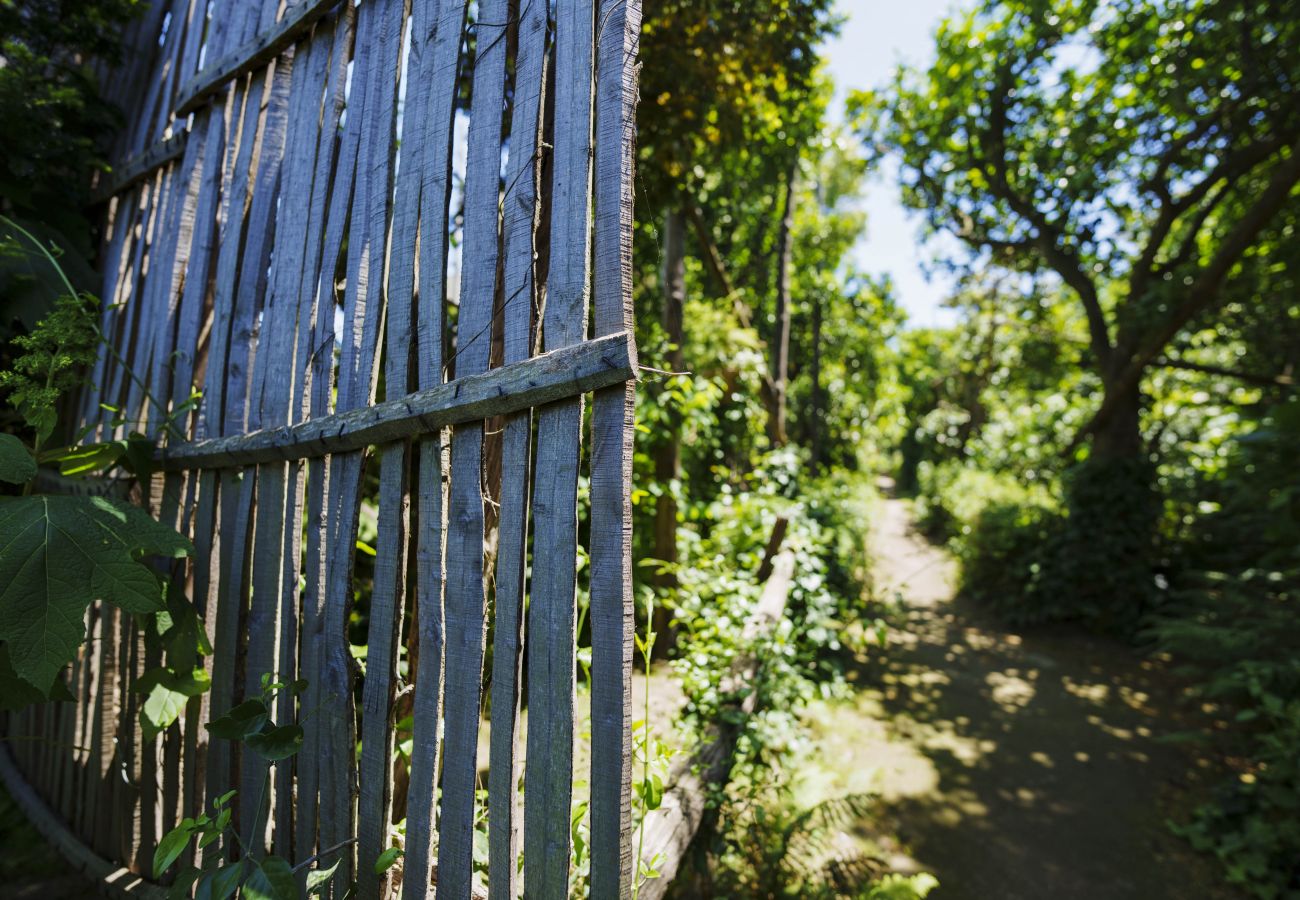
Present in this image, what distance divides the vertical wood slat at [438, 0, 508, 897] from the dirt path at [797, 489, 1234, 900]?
2.62m

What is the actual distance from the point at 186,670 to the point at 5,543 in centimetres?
58

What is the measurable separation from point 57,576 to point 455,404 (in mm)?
854

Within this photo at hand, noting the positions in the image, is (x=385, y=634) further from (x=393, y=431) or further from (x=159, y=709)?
(x=159, y=709)

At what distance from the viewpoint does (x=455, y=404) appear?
4.39 ft

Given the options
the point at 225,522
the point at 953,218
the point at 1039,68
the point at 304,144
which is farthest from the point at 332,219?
the point at 953,218

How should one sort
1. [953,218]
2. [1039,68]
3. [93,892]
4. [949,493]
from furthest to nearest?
[949,493] < [953,218] < [1039,68] < [93,892]

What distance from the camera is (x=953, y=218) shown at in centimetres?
1091

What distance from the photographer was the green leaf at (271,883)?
1164 mm

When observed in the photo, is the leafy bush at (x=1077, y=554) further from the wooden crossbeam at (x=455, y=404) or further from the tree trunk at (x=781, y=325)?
the wooden crossbeam at (x=455, y=404)

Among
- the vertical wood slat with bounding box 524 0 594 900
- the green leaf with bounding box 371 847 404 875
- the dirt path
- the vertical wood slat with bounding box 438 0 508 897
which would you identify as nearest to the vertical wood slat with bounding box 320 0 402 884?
the green leaf with bounding box 371 847 404 875

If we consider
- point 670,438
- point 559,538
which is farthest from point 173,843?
point 670,438

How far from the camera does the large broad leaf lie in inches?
48.0

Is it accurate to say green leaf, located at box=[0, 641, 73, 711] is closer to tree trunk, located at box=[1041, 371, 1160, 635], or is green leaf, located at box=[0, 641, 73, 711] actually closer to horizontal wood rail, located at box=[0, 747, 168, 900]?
horizontal wood rail, located at box=[0, 747, 168, 900]

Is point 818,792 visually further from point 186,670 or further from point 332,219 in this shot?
point 332,219
